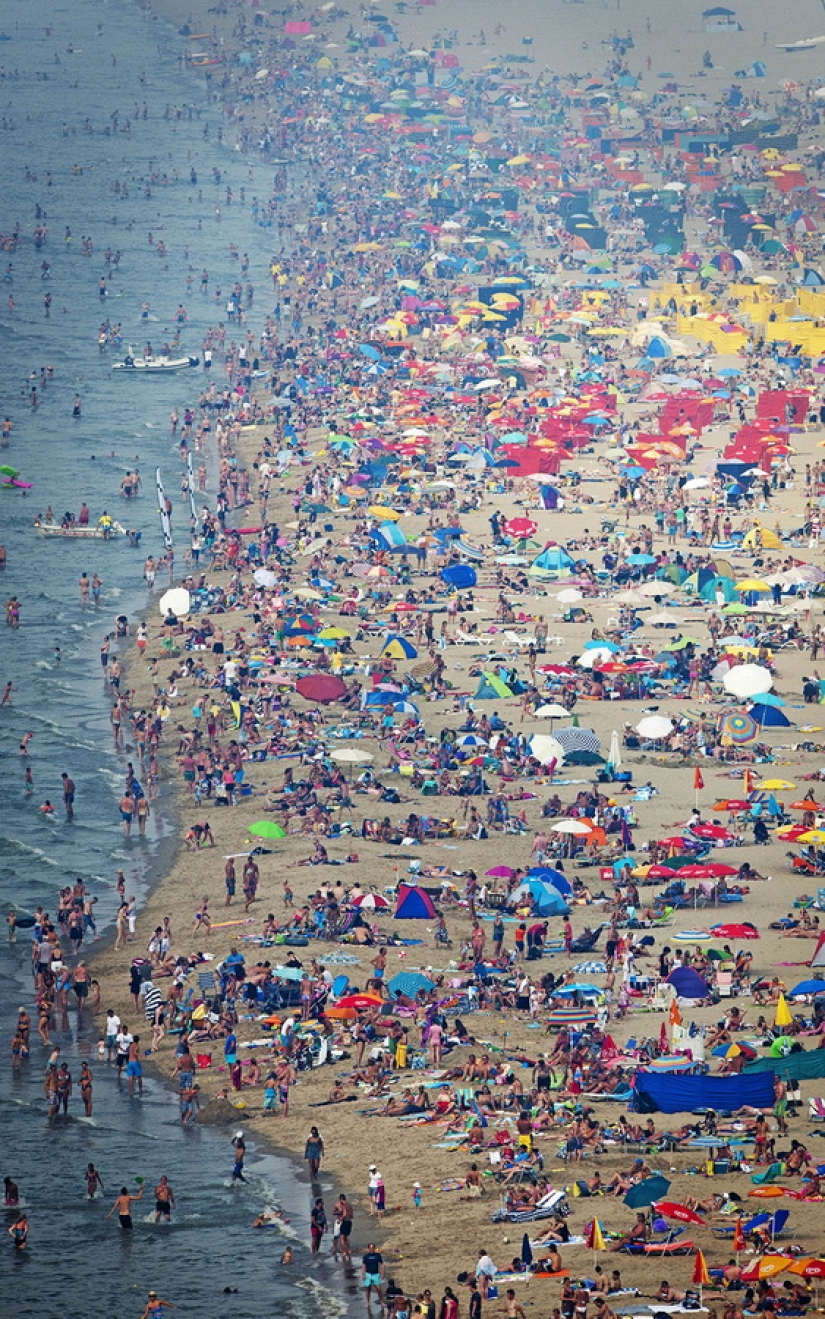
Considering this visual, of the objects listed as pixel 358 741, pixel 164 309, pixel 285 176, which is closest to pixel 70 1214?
pixel 358 741

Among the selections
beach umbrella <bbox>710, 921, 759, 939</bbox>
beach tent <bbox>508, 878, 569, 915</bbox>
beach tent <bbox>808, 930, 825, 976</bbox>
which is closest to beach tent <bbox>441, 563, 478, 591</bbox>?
beach tent <bbox>508, 878, 569, 915</bbox>

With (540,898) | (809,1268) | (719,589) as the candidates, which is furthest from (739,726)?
(809,1268)

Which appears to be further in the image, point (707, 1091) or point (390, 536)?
point (390, 536)

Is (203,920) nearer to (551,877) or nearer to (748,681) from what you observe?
(551,877)

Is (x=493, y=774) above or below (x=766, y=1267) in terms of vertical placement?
below

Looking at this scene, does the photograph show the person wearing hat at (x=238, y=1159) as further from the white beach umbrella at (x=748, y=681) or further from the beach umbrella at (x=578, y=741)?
the white beach umbrella at (x=748, y=681)

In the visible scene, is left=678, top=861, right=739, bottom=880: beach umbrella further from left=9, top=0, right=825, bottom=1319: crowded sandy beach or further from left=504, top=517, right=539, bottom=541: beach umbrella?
left=504, top=517, right=539, bottom=541: beach umbrella
